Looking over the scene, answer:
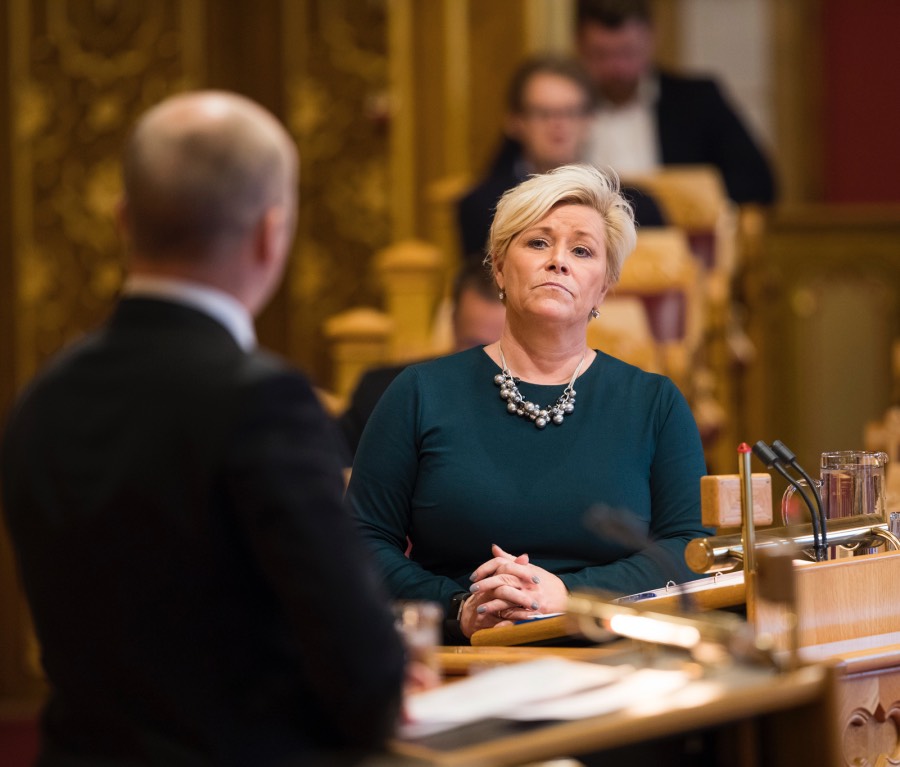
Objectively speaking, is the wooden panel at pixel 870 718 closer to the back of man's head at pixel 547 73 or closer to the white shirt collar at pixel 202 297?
the white shirt collar at pixel 202 297

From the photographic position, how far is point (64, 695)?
4.88 feet

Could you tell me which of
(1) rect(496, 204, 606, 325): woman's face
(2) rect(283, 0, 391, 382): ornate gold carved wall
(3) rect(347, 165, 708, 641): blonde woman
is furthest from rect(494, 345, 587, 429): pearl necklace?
(2) rect(283, 0, 391, 382): ornate gold carved wall

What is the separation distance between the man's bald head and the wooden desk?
1.82 ft

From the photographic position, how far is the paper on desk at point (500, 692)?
1547 millimetres

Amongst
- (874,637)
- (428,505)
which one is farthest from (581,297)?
(874,637)

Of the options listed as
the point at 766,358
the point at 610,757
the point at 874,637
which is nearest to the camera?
the point at 610,757

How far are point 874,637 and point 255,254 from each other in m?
1.16

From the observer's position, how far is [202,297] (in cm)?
148

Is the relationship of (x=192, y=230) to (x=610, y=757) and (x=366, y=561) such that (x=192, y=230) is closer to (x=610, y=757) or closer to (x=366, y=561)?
(x=366, y=561)

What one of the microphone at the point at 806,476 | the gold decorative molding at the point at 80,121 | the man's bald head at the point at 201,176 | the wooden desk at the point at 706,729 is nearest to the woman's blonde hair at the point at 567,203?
the microphone at the point at 806,476

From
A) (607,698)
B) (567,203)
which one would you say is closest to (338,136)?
(567,203)

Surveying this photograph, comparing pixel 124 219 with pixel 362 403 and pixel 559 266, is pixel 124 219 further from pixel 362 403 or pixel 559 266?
pixel 362 403

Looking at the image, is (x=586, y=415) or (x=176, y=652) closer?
(x=176, y=652)

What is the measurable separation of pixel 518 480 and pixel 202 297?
1080 mm
